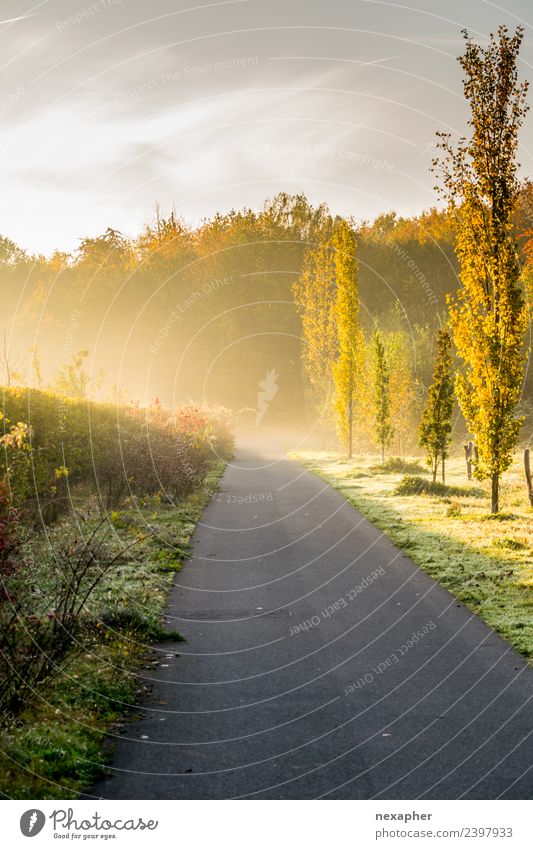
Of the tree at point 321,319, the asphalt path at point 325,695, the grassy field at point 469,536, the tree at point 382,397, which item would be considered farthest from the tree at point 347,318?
the asphalt path at point 325,695

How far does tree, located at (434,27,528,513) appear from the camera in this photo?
1736 centimetres

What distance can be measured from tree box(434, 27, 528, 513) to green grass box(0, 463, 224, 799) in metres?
8.59

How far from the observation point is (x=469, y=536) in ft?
49.9

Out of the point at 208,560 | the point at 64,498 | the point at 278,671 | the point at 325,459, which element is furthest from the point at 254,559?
the point at 325,459

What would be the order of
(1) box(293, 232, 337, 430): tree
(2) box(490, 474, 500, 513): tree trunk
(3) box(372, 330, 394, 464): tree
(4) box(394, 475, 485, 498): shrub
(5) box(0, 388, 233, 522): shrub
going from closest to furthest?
(5) box(0, 388, 233, 522): shrub
(2) box(490, 474, 500, 513): tree trunk
(4) box(394, 475, 485, 498): shrub
(3) box(372, 330, 394, 464): tree
(1) box(293, 232, 337, 430): tree

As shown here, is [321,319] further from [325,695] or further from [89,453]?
[325,695]

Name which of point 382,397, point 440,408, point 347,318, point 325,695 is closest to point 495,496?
point 440,408

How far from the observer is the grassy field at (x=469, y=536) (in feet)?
33.6

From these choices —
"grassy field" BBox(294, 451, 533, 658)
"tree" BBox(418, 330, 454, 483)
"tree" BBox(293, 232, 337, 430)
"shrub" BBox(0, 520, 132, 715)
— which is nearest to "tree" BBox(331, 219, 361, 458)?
"tree" BBox(293, 232, 337, 430)

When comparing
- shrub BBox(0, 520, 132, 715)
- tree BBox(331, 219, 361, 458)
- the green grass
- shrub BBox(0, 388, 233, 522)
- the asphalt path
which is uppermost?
tree BBox(331, 219, 361, 458)

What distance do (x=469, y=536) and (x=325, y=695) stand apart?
8.94 metres

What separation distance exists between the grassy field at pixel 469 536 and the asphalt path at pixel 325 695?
398 millimetres

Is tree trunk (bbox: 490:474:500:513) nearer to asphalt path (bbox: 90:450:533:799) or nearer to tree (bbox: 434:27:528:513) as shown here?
tree (bbox: 434:27:528:513)

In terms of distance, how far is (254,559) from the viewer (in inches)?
523
